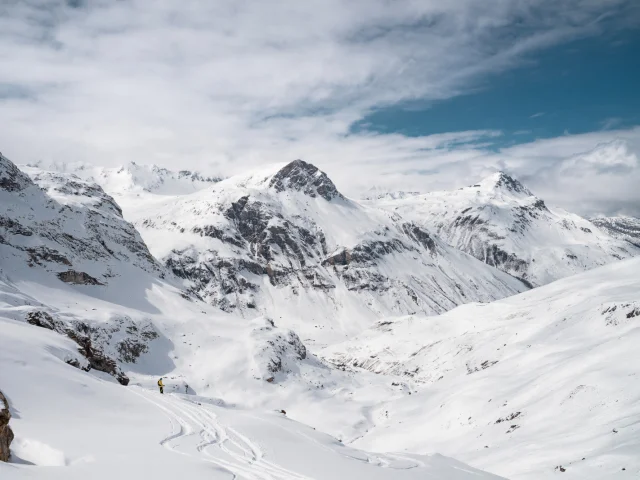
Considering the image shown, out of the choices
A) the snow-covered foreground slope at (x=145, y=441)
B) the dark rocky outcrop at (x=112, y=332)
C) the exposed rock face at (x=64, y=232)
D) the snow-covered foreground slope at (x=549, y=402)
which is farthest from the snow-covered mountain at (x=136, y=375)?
the snow-covered foreground slope at (x=549, y=402)

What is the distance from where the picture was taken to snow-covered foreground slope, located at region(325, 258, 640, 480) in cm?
2183

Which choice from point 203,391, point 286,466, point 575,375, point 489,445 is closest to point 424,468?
point 286,466

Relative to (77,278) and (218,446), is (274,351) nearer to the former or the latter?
(77,278)

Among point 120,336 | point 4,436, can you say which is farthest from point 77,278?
point 4,436

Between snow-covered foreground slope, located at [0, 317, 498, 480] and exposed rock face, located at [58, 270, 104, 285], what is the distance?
77984mm

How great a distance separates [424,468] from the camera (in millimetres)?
16125

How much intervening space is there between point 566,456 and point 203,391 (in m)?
60.2

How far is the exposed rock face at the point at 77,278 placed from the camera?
92562 millimetres

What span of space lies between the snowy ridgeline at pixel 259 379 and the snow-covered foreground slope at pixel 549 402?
19cm

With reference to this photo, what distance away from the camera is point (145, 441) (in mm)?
13961

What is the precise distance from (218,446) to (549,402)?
87.2 ft

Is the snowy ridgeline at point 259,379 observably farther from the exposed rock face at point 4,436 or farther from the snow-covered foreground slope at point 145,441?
the exposed rock face at point 4,436

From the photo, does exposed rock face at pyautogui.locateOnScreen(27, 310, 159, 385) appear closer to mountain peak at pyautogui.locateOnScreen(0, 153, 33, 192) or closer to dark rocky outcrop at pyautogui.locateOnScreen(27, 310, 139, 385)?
dark rocky outcrop at pyautogui.locateOnScreen(27, 310, 139, 385)

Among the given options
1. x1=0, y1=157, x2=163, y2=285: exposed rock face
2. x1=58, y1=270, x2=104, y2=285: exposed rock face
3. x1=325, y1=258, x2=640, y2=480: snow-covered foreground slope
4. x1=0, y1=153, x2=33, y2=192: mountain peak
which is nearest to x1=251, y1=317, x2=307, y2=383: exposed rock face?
x1=325, y1=258, x2=640, y2=480: snow-covered foreground slope
